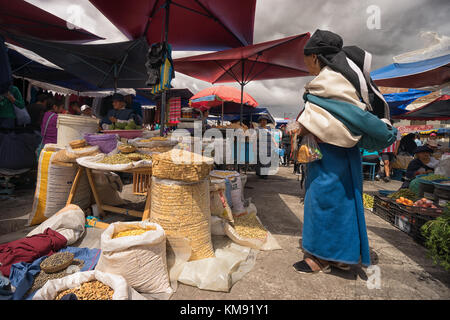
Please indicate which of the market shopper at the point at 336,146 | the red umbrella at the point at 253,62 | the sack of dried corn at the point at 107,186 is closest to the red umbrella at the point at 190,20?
the red umbrella at the point at 253,62

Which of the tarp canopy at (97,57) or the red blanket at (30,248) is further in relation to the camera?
the tarp canopy at (97,57)

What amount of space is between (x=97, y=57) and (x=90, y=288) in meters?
5.02

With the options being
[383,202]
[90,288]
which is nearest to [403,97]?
[383,202]

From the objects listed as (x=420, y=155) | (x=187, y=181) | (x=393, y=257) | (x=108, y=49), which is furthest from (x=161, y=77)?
(x=420, y=155)

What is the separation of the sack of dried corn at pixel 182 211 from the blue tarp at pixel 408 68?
3689mm

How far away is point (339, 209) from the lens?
1.68 meters

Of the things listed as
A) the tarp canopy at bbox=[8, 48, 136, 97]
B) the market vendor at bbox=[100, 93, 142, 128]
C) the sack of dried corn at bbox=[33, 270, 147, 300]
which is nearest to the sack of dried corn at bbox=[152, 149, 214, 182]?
the sack of dried corn at bbox=[33, 270, 147, 300]

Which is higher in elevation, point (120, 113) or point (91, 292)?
point (120, 113)

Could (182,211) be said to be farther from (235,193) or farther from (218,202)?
(235,193)

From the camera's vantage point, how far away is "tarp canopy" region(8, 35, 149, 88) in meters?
4.03

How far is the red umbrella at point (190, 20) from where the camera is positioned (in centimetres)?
354

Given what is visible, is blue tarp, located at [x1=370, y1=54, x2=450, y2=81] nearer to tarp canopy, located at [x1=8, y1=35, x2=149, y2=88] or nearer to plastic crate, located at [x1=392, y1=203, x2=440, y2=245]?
plastic crate, located at [x1=392, y1=203, x2=440, y2=245]

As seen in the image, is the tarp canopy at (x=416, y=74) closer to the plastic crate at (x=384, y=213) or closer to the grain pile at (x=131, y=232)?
the plastic crate at (x=384, y=213)

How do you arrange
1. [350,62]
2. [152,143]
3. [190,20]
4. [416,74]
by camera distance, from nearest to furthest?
[350,62], [152,143], [416,74], [190,20]
